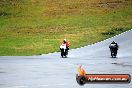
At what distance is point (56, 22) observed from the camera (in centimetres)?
6469

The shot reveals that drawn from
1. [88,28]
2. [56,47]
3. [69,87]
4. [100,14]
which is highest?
[100,14]

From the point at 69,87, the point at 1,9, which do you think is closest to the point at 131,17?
the point at 1,9

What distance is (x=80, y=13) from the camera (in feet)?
230

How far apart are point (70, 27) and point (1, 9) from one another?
15.3 m

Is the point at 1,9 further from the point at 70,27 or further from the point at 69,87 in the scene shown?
the point at 69,87

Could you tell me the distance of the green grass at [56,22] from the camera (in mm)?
Result: 49906

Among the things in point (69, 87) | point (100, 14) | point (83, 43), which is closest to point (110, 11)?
point (100, 14)

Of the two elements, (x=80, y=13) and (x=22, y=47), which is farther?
(x=80, y=13)

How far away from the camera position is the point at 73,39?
5219cm

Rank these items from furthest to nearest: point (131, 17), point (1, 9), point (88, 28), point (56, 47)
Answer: point (1, 9) → point (131, 17) → point (88, 28) → point (56, 47)

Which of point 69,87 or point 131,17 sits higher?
point 131,17

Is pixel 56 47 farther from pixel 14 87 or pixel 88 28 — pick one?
pixel 14 87

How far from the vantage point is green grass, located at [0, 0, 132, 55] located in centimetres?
4991

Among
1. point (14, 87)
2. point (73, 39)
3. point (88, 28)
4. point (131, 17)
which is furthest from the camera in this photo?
point (131, 17)
